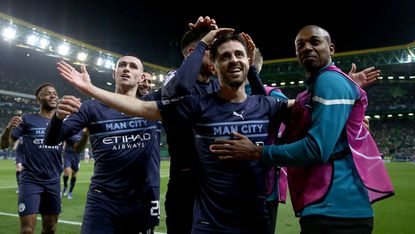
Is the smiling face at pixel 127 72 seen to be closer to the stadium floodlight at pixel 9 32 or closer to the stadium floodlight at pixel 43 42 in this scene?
the stadium floodlight at pixel 9 32

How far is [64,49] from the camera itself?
3241 cm

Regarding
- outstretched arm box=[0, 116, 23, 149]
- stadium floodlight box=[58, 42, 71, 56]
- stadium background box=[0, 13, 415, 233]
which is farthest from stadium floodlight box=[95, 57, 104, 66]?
outstretched arm box=[0, 116, 23, 149]

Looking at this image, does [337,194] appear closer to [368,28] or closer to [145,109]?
[145,109]

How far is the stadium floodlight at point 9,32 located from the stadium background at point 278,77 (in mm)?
947

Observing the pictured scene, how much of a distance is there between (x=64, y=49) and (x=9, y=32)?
5.49 metres

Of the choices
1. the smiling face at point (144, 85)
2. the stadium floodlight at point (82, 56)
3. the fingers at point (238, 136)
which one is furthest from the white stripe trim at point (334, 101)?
the stadium floodlight at point (82, 56)

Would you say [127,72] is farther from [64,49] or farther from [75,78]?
[64,49]

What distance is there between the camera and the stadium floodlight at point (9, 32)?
26.9 m

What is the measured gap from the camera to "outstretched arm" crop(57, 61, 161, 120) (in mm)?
2490

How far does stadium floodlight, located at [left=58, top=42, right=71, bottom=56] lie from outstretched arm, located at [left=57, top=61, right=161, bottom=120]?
1258 inches

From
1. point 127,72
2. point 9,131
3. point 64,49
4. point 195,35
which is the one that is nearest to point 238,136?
point 195,35

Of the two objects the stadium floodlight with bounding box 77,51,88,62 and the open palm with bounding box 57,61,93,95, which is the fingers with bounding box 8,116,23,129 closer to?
the open palm with bounding box 57,61,93,95

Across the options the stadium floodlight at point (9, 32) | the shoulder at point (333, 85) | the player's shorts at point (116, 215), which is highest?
A: the stadium floodlight at point (9, 32)

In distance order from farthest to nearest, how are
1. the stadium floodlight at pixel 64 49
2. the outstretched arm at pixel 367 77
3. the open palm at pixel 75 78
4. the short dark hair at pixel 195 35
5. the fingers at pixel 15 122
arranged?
1. the stadium floodlight at pixel 64 49
2. the fingers at pixel 15 122
3. the outstretched arm at pixel 367 77
4. the short dark hair at pixel 195 35
5. the open palm at pixel 75 78
